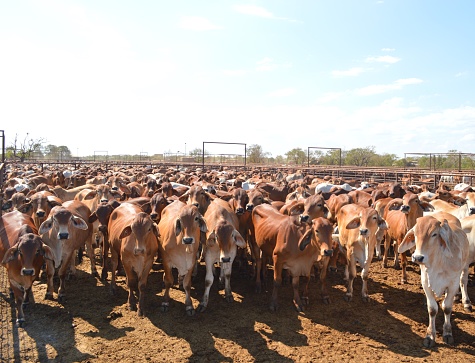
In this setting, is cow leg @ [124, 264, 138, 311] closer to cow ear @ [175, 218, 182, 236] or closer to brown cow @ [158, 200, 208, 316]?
brown cow @ [158, 200, 208, 316]

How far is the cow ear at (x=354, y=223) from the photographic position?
745cm

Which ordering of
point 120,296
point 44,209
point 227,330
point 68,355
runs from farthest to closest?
point 44,209 < point 120,296 < point 227,330 < point 68,355

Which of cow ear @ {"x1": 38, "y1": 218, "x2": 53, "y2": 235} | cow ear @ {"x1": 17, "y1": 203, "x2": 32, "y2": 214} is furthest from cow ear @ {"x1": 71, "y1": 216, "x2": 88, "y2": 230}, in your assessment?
cow ear @ {"x1": 17, "y1": 203, "x2": 32, "y2": 214}

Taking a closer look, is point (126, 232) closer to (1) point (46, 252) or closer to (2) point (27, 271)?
(1) point (46, 252)

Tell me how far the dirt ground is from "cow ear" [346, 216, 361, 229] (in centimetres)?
138

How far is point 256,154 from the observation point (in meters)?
53.4

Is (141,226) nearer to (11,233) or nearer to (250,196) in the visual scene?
(11,233)

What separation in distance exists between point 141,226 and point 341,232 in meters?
4.21

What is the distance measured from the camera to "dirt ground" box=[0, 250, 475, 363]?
541 centimetres

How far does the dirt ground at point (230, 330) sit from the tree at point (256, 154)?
4506cm

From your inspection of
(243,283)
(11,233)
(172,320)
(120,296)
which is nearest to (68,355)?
(172,320)

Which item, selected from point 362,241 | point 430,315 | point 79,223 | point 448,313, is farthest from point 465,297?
point 79,223

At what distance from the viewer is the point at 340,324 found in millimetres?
6387

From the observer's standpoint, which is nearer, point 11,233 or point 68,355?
point 68,355
